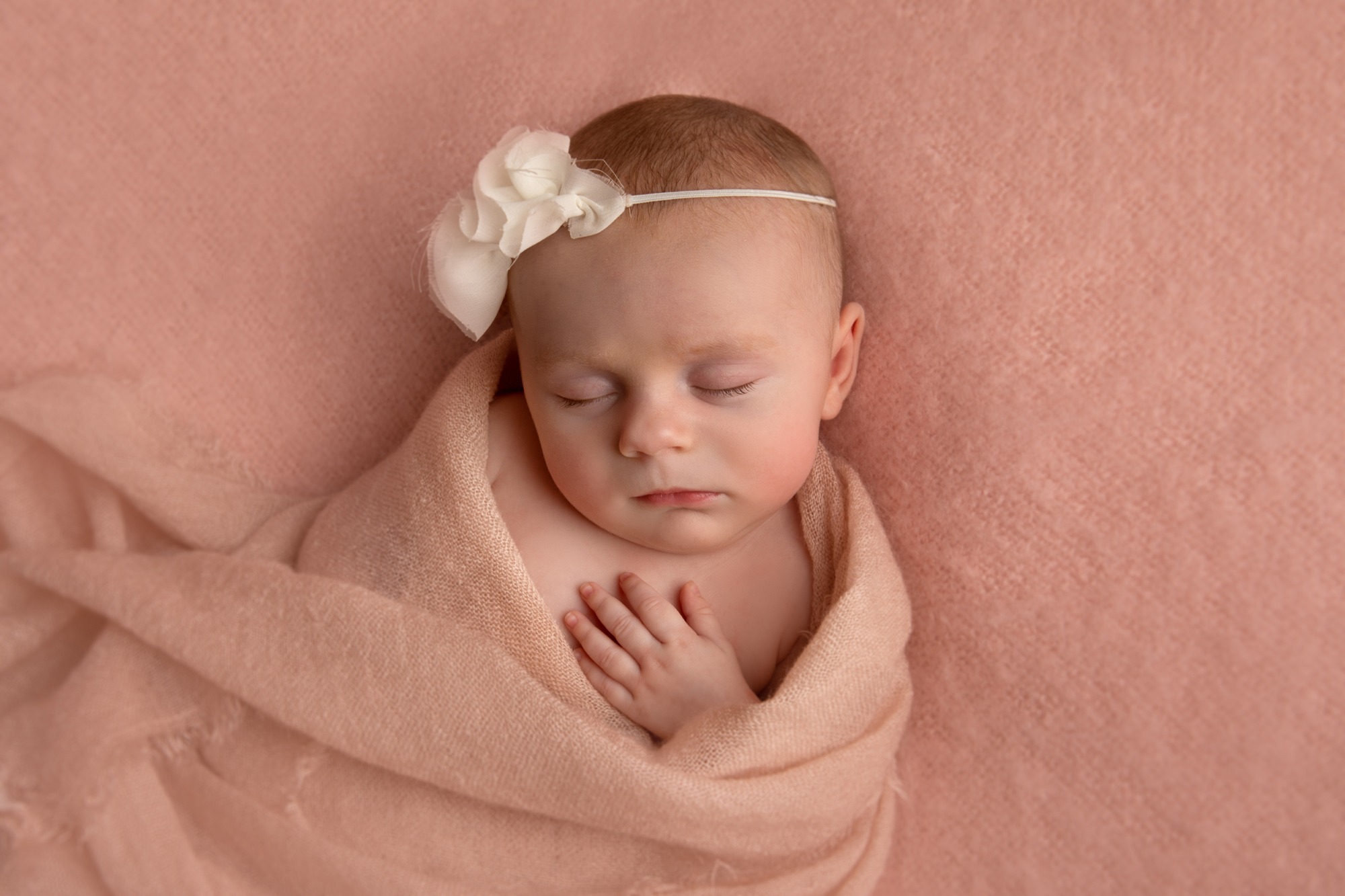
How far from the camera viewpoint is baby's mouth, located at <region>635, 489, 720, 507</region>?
139 centimetres

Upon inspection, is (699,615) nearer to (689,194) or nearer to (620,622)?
(620,622)

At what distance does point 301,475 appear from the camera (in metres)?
1.73

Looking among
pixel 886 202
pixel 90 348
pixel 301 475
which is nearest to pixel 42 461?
pixel 90 348

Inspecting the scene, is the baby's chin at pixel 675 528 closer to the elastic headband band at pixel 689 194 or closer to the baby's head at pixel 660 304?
the baby's head at pixel 660 304

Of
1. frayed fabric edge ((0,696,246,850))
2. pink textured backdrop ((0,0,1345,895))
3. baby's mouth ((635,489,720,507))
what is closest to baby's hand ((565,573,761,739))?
baby's mouth ((635,489,720,507))

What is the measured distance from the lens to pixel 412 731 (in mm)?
1294

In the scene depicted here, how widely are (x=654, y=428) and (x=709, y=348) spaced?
0.11 metres

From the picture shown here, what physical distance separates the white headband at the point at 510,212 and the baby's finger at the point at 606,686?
1.45ft

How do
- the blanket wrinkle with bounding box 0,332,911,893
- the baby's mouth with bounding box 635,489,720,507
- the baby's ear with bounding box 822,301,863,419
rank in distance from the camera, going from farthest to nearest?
the baby's ear with bounding box 822,301,863,419 → the baby's mouth with bounding box 635,489,720,507 → the blanket wrinkle with bounding box 0,332,911,893

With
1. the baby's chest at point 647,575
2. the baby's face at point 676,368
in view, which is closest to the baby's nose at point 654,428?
the baby's face at point 676,368

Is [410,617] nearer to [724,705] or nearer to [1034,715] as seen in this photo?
[724,705]

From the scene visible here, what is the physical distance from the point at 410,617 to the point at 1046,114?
3.34ft

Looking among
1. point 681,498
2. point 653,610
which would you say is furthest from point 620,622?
point 681,498

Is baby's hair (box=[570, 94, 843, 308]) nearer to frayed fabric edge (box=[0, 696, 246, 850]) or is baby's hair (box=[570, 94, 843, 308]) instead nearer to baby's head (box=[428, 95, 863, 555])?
baby's head (box=[428, 95, 863, 555])
